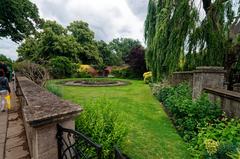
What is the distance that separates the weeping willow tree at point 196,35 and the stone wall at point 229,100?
93.8 inches

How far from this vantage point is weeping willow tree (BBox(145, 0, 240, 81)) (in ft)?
22.3

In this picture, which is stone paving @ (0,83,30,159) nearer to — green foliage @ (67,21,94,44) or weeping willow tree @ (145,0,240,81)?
weeping willow tree @ (145,0,240,81)

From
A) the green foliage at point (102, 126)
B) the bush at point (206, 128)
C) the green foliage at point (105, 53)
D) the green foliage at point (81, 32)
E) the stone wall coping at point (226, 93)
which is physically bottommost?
the bush at point (206, 128)

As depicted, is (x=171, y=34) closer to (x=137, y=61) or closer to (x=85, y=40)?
(x=137, y=61)

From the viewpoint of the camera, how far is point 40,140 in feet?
6.02

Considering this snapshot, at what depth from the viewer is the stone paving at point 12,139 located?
2885 millimetres

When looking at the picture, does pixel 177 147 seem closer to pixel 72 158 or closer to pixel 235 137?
pixel 235 137

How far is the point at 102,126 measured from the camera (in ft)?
9.96

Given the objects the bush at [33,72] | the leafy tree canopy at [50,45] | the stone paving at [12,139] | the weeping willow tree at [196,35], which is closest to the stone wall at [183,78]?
the weeping willow tree at [196,35]

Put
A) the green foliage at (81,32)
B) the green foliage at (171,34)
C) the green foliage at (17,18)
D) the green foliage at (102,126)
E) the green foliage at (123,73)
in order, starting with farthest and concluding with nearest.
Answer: the green foliage at (81,32), the green foliage at (123,73), the green foliage at (17,18), the green foliage at (171,34), the green foliage at (102,126)

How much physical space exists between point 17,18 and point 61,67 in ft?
26.3

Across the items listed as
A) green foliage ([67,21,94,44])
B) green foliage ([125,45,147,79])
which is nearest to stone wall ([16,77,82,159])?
green foliage ([125,45,147,79])

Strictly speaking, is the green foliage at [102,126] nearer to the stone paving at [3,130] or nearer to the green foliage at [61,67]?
the stone paving at [3,130]

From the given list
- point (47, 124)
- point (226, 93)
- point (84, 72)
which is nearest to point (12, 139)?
point (47, 124)
